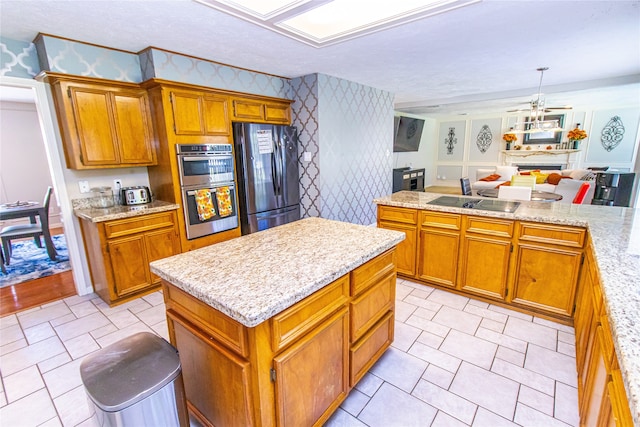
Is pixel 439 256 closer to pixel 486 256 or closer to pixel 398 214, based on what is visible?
pixel 486 256

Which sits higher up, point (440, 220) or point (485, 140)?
point (485, 140)

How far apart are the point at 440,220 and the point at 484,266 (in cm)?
54

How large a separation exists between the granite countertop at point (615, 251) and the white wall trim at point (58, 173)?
9.74 ft

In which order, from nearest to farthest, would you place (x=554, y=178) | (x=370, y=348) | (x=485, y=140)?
(x=370, y=348) < (x=554, y=178) < (x=485, y=140)

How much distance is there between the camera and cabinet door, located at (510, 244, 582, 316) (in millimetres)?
2287

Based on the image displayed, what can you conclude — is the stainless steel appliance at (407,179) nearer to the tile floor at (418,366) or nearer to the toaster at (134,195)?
the tile floor at (418,366)

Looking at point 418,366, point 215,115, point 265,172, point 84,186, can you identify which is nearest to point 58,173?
point 84,186

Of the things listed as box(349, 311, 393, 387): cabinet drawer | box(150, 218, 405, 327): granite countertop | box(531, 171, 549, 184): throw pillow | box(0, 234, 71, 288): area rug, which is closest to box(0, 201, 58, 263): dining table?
box(0, 234, 71, 288): area rug

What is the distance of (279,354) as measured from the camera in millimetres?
1166

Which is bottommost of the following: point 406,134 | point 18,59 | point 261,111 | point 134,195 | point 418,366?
point 418,366

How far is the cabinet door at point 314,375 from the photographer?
121 cm

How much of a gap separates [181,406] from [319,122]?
3.27 meters

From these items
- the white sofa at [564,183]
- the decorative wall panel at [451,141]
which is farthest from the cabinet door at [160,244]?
the decorative wall panel at [451,141]

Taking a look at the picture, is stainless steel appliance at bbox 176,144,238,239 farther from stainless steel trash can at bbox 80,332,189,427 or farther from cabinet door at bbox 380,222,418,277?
stainless steel trash can at bbox 80,332,189,427
